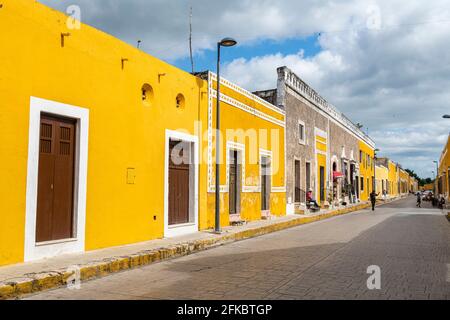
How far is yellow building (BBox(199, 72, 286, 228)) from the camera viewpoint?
520 inches

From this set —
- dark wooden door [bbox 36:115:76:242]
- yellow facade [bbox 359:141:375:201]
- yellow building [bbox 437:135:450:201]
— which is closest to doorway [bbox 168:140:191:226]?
dark wooden door [bbox 36:115:76:242]

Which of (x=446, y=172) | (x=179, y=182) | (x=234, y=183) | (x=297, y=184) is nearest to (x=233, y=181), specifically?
(x=234, y=183)

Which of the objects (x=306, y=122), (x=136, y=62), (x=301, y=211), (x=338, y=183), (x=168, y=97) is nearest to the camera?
(x=136, y=62)

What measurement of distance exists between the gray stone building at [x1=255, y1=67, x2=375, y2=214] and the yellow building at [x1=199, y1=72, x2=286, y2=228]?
1241mm

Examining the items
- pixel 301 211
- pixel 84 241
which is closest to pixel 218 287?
pixel 84 241

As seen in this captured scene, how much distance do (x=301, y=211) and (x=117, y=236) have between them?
42.5 feet

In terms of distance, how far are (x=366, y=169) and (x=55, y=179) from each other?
39.6 meters

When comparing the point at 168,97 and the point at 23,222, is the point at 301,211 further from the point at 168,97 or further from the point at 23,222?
the point at 23,222

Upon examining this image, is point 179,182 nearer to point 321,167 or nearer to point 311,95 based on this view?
point 311,95

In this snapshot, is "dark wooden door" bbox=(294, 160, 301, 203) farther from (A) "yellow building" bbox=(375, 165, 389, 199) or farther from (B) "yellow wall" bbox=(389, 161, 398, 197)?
(B) "yellow wall" bbox=(389, 161, 398, 197)

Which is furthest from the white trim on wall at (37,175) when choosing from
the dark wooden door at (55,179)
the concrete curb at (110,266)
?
the concrete curb at (110,266)

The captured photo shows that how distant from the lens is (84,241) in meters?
8.26

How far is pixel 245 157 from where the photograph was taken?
15.5 metres

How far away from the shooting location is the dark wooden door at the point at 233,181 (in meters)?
14.7
